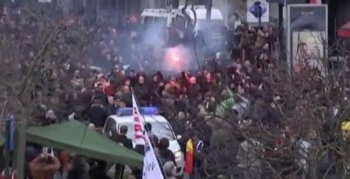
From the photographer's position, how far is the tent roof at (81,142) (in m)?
13.9

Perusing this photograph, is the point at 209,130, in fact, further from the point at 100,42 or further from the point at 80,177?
the point at 100,42

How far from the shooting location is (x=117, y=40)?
117ft

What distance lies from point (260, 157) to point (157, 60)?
61.3ft

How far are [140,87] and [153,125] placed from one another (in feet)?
19.6

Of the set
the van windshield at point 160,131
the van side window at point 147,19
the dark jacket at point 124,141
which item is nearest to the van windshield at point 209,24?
the van side window at point 147,19

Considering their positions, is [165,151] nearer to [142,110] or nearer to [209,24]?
[142,110]

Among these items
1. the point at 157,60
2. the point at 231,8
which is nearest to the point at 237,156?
the point at 157,60

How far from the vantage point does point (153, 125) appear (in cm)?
1898

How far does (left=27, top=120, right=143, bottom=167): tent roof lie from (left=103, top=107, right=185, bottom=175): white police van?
9.04 feet

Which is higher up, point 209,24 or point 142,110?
point 142,110

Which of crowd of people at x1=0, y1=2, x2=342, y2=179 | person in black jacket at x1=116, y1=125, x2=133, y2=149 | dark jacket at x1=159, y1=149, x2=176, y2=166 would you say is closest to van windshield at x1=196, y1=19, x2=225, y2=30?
crowd of people at x1=0, y1=2, x2=342, y2=179

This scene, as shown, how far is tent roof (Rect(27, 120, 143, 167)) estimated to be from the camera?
1393 cm

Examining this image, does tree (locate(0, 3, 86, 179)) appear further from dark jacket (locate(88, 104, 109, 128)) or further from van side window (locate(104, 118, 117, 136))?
van side window (locate(104, 118, 117, 136))

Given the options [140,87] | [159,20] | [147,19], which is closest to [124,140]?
[140,87]
